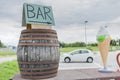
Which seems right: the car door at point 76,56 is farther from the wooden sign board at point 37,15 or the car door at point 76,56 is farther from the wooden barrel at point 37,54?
the wooden barrel at point 37,54

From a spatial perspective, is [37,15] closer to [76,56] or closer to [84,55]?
[84,55]

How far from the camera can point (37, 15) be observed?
2949mm

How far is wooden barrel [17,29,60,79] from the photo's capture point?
→ 2.75m

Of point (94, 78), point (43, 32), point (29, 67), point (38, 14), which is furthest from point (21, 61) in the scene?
point (94, 78)

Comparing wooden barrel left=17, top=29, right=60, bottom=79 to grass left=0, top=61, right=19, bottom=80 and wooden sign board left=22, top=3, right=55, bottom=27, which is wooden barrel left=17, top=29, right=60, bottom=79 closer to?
wooden sign board left=22, top=3, right=55, bottom=27

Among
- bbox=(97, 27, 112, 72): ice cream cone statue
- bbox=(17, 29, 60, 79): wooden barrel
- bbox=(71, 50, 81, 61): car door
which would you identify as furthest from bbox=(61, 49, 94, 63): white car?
bbox=(17, 29, 60, 79): wooden barrel

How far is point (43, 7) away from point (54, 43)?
486 millimetres

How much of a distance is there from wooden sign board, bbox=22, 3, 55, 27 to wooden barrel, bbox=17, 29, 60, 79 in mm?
132

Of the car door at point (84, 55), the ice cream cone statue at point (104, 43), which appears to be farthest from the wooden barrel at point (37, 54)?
the car door at point (84, 55)

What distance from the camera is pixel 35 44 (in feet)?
9.04

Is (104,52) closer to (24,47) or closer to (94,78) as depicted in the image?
(94,78)

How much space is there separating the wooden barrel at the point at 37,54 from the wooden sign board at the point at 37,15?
0.13 metres

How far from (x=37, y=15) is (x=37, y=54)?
50 centimetres

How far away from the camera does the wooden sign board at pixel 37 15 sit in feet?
9.48
